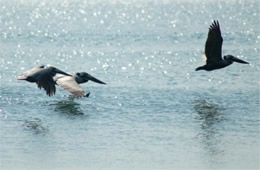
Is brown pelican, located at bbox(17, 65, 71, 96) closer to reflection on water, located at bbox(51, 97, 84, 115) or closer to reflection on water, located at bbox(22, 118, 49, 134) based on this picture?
reflection on water, located at bbox(51, 97, 84, 115)

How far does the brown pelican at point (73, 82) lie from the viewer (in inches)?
592

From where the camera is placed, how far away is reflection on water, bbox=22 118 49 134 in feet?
44.0

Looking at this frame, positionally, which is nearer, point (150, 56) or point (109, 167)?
point (109, 167)

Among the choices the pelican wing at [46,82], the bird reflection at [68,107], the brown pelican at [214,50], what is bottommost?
the bird reflection at [68,107]

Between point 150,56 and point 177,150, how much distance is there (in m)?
12.6

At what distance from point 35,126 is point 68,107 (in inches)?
72.7

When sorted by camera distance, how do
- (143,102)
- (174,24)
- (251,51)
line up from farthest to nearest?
(174,24), (251,51), (143,102)

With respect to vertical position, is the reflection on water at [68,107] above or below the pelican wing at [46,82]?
below

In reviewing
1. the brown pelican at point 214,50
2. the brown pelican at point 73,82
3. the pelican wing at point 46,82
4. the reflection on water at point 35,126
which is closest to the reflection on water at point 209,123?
the brown pelican at point 214,50

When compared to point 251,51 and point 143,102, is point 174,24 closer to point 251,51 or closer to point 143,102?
point 251,51

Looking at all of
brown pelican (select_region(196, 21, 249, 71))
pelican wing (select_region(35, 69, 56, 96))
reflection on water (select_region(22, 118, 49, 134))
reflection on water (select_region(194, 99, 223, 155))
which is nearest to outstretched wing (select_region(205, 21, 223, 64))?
brown pelican (select_region(196, 21, 249, 71))

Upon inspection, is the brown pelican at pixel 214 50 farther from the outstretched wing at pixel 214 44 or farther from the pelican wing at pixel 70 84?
the pelican wing at pixel 70 84

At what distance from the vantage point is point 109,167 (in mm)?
11242

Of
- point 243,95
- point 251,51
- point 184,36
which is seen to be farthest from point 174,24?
point 243,95
